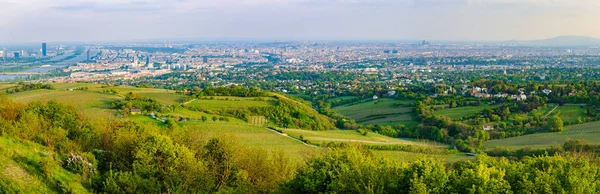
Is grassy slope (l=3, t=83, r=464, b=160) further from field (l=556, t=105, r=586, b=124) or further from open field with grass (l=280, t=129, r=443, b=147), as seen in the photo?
field (l=556, t=105, r=586, b=124)

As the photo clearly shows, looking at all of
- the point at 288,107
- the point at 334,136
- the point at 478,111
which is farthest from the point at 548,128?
the point at 288,107

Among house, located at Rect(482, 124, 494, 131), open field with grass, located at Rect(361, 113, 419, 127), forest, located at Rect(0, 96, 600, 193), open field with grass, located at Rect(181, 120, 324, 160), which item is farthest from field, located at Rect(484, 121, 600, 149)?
forest, located at Rect(0, 96, 600, 193)

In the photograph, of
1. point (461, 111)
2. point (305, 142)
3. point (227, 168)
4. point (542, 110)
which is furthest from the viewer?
point (461, 111)

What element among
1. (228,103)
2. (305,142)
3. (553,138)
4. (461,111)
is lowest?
(305,142)

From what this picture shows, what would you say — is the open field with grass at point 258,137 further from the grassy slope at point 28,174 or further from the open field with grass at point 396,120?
the open field with grass at point 396,120

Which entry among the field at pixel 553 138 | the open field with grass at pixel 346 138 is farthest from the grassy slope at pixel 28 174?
the field at pixel 553 138

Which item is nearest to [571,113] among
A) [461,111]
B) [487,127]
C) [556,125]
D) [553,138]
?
[556,125]

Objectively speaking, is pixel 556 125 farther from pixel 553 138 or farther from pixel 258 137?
pixel 258 137
